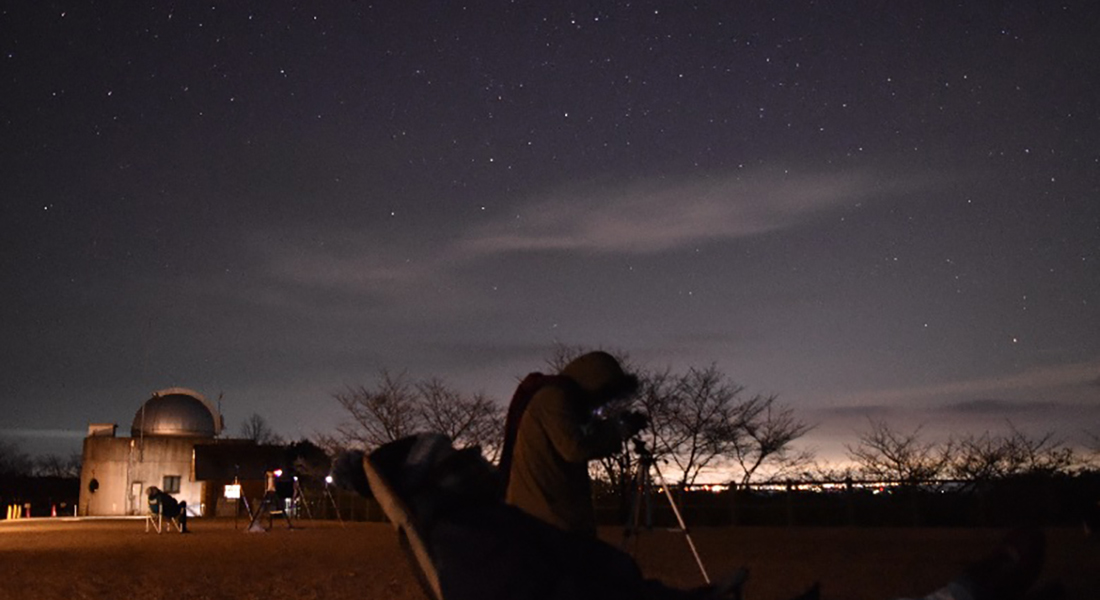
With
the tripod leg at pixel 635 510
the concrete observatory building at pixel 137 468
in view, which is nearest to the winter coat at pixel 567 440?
the tripod leg at pixel 635 510

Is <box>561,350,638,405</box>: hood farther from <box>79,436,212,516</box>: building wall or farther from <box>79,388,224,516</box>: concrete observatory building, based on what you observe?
<box>79,436,212,516</box>: building wall

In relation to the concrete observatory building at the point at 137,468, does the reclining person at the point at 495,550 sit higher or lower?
lower

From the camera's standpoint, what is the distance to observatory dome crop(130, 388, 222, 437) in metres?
41.9

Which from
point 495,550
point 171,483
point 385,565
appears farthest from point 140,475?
point 495,550

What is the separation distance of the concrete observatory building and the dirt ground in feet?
81.3

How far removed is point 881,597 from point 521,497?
447cm

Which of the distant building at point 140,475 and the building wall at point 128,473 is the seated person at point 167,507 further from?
the building wall at point 128,473

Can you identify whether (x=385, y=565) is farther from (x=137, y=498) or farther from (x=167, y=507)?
(x=137, y=498)

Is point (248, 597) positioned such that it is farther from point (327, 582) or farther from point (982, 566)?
point (982, 566)

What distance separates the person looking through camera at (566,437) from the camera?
3336 millimetres

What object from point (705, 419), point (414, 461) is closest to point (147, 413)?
point (705, 419)

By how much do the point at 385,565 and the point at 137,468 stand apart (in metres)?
32.9

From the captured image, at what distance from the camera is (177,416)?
42.5 meters

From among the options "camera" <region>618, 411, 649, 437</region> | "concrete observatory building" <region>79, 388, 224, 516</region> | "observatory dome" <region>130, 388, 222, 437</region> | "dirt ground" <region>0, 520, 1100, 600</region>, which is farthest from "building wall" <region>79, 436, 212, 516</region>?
"camera" <region>618, 411, 649, 437</region>
